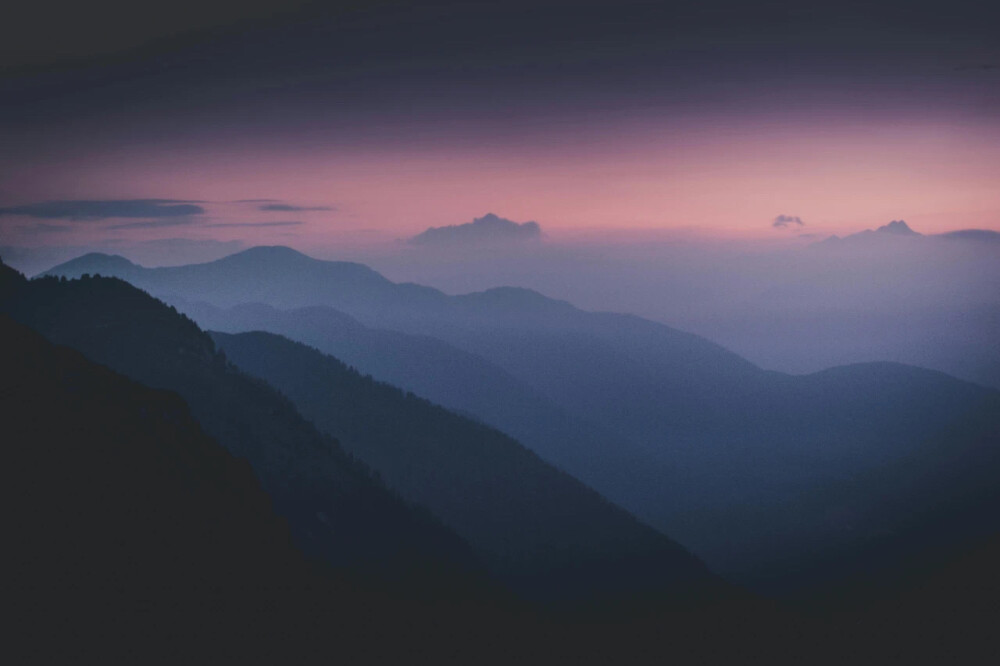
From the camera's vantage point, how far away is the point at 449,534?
598 feet

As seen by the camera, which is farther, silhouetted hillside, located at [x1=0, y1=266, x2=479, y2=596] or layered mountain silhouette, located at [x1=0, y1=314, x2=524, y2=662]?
silhouetted hillside, located at [x1=0, y1=266, x2=479, y2=596]

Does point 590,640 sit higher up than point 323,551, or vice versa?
point 323,551

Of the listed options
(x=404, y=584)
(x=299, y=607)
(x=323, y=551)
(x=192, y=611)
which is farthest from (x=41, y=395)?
(x=404, y=584)

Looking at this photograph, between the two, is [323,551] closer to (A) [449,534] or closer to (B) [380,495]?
(B) [380,495]

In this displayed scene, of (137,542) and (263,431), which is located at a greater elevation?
(263,431)

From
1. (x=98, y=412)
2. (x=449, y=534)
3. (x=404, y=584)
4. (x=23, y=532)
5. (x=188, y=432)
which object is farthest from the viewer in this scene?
(x=449, y=534)

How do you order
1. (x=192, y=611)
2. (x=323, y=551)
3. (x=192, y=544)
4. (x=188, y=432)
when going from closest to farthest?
(x=192, y=611) → (x=192, y=544) → (x=188, y=432) → (x=323, y=551)

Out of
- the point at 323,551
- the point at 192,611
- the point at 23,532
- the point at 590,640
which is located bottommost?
the point at 590,640

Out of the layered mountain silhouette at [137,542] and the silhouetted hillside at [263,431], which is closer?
the layered mountain silhouette at [137,542]

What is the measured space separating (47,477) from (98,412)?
1696cm

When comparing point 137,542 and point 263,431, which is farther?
point 263,431

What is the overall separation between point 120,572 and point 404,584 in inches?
2960

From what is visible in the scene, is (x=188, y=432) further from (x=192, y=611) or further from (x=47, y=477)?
(x=192, y=611)

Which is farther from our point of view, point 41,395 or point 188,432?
point 188,432
